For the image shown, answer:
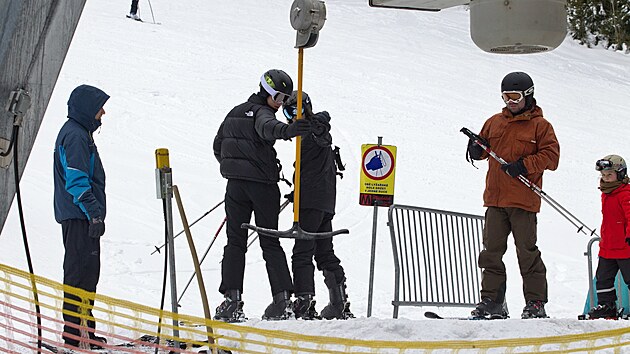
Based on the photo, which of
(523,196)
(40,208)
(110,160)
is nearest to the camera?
(523,196)

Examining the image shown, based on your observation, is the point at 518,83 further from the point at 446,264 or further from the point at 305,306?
the point at 446,264

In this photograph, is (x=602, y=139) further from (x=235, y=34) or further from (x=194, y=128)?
(x=235, y=34)

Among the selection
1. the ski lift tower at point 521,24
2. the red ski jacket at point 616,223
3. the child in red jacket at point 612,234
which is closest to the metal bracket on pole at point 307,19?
the ski lift tower at point 521,24

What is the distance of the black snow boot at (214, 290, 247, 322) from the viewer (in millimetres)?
6762

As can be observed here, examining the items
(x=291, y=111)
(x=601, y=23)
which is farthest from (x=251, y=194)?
(x=601, y=23)

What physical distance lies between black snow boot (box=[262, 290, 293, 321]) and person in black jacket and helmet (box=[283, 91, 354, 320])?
0.23 metres

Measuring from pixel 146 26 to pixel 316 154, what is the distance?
21.9m

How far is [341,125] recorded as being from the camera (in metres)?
18.6

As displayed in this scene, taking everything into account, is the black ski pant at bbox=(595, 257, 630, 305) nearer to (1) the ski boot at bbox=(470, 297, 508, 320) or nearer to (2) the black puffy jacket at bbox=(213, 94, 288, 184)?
(1) the ski boot at bbox=(470, 297, 508, 320)

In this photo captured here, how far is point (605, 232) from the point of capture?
8.10 meters

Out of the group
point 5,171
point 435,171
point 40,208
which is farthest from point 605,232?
point 435,171

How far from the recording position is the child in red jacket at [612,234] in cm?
795

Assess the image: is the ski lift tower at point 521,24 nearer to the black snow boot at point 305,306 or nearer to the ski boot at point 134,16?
the black snow boot at point 305,306

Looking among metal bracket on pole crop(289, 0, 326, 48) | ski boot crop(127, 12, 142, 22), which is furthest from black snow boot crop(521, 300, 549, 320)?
ski boot crop(127, 12, 142, 22)
